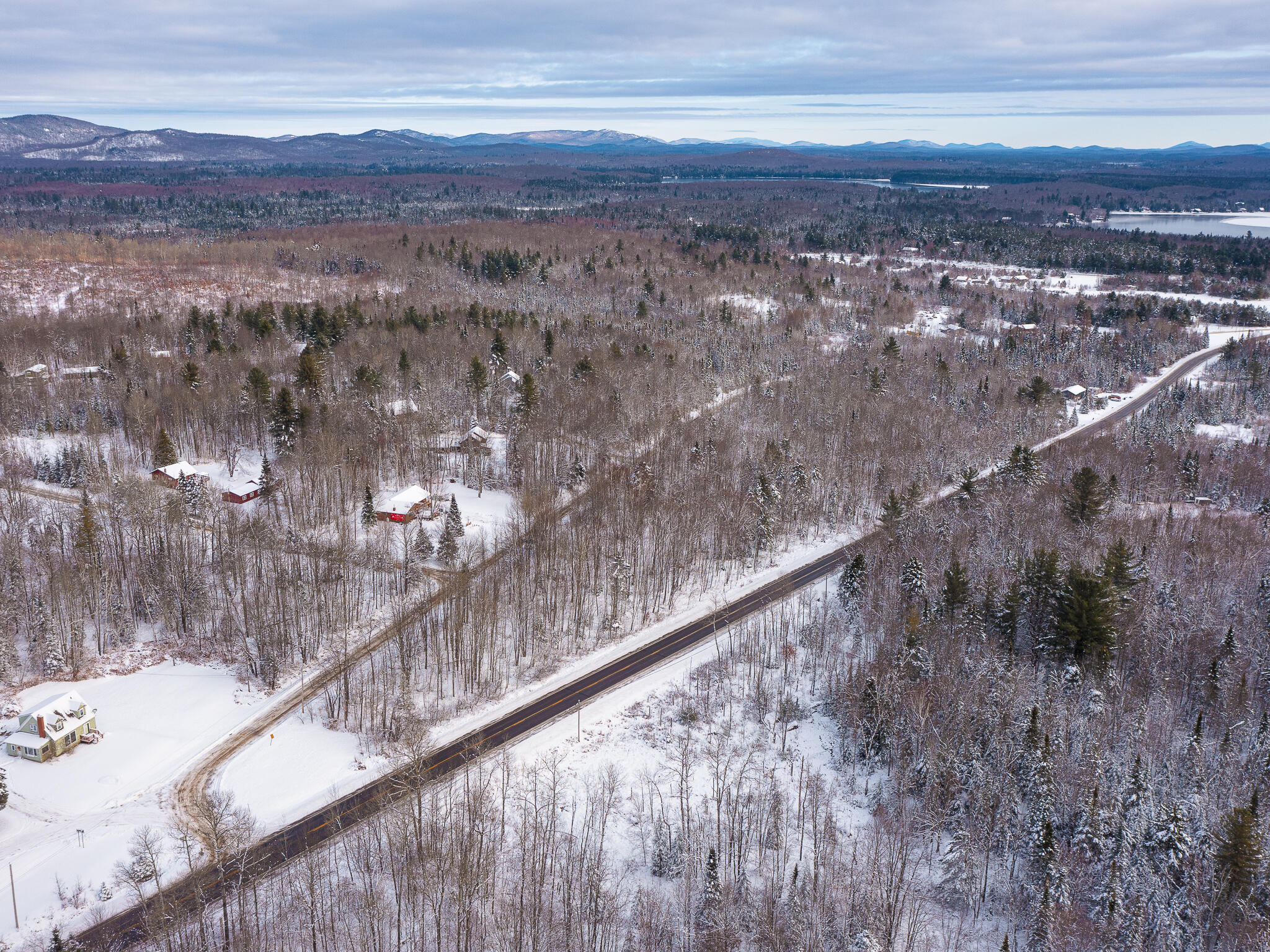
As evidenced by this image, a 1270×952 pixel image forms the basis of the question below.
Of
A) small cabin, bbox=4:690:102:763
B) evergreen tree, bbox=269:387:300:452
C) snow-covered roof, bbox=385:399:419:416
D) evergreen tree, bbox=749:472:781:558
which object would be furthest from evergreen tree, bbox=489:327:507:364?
small cabin, bbox=4:690:102:763

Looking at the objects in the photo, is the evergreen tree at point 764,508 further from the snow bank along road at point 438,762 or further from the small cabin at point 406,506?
the small cabin at point 406,506

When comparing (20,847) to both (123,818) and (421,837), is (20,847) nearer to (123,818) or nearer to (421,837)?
(123,818)

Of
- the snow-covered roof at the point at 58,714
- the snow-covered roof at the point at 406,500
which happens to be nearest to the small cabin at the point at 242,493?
the snow-covered roof at the point at 406,500

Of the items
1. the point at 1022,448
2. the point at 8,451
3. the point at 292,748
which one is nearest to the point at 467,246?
the point at 8,451

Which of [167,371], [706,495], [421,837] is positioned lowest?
[421,837]

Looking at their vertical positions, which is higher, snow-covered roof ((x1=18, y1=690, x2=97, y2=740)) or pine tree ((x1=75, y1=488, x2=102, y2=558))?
pine tree ((x1=75, y1=488, x2=102, y2=558))

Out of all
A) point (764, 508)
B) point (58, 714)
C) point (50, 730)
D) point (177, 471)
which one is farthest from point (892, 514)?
point (177, 471)

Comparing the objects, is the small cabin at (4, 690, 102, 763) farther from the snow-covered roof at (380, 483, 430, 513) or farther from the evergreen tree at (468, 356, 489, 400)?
the evergreen tree at (468, 356, 489, 400)
